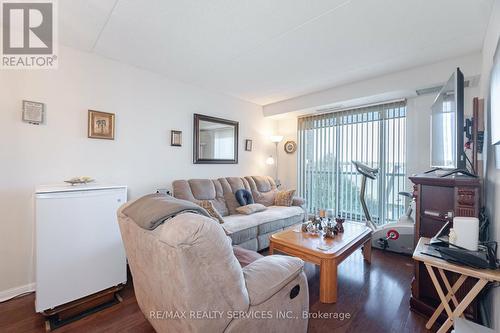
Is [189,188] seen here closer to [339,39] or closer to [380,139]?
[339,39]

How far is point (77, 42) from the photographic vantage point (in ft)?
7.45

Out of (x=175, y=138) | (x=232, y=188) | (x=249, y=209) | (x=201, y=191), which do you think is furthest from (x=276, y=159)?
(x=175, y=138)

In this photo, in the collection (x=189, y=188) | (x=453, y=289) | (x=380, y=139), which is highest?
(x=380, y=139)

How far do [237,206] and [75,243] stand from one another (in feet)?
6.75

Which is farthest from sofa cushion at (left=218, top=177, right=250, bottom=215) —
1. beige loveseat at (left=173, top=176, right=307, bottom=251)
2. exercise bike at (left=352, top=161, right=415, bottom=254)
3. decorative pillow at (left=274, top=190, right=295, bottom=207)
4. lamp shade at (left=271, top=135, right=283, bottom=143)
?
exercise bike at (left=352, top=161, right=415, bottom=254)

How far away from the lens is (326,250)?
2.05m

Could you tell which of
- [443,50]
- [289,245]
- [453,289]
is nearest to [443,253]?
[453,289]

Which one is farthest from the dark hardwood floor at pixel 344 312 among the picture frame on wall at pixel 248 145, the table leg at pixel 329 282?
the picture frame on wall at pixel 248 145

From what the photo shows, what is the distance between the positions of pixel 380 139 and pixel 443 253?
271 centimetres

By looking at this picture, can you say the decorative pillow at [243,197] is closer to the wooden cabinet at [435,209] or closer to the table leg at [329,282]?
the table leg at [329,282]

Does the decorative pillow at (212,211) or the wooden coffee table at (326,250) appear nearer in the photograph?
the wooden coffee table at (326,250)

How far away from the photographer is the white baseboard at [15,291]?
6.63 ft

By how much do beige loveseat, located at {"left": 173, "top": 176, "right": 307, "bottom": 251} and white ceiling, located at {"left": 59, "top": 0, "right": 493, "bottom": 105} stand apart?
65.5 inches

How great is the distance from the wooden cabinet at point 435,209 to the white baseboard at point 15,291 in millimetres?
→ 3583
